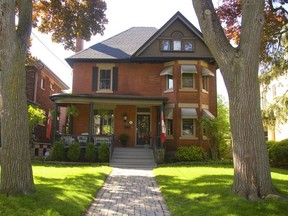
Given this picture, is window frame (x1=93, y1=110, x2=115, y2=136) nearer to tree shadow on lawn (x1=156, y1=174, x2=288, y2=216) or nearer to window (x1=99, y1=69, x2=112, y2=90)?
window (x1=99, y1=69, x2=112, y2=90)

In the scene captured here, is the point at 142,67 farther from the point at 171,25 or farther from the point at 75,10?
the point at 75,10

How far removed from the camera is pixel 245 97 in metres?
7.86

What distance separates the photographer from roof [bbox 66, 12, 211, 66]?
22.9 metres

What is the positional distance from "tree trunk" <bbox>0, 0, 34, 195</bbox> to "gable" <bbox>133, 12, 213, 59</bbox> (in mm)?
15052

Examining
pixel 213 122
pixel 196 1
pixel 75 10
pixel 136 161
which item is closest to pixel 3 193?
pixel 196 1

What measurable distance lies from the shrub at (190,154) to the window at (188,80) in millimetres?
4284

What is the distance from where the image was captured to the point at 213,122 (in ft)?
68.0

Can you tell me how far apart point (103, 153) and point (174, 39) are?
9661 millimetres

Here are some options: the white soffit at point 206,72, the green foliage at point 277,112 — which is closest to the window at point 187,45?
the white soffit at point 206,72

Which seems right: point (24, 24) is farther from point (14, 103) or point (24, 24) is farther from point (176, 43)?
point (176, 43)

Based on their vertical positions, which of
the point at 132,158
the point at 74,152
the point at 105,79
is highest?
the point at 105,79

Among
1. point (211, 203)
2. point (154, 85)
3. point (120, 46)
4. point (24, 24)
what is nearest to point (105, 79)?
point (120, 46)

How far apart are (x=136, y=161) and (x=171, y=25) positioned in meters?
10.1

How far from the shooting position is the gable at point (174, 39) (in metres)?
22.8
